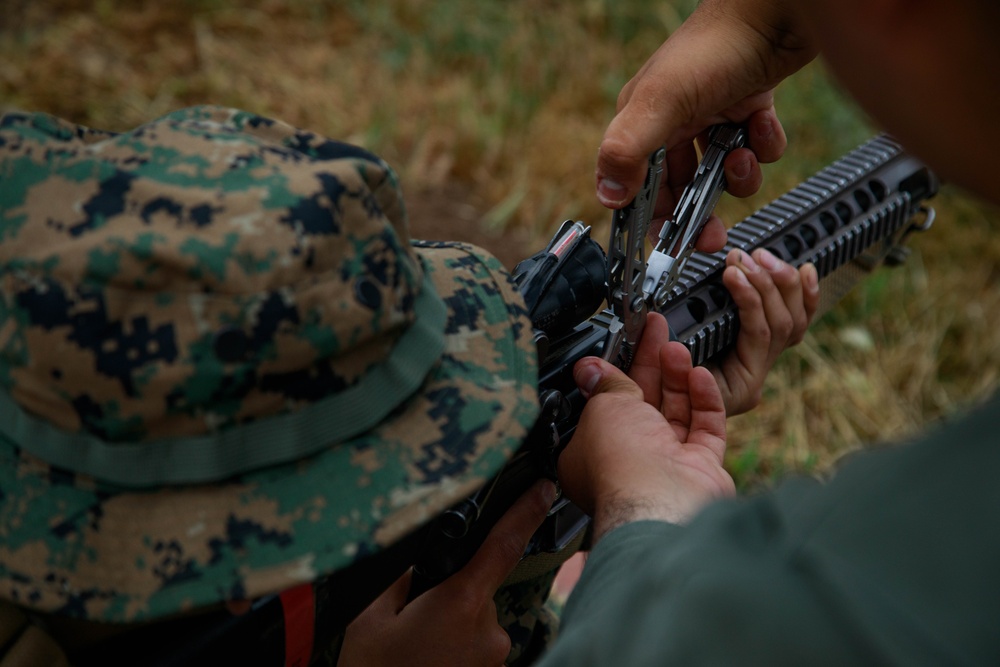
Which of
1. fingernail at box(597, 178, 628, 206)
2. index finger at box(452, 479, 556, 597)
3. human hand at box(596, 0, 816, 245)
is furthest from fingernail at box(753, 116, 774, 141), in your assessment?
index finger at box(452, 479, 556, 597)

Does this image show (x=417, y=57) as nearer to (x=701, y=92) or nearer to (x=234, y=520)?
(x=701, y=92)

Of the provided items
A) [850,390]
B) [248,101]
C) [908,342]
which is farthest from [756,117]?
[248,101]

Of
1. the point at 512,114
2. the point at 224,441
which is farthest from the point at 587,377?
the point at 512,114

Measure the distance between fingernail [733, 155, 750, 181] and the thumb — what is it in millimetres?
650

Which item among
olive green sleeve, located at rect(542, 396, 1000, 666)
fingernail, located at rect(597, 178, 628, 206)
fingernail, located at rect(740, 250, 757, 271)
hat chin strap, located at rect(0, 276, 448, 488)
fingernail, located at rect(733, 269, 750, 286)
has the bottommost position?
fingernail, located at rect(733, 269, 750, 286)

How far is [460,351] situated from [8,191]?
24.1 inches

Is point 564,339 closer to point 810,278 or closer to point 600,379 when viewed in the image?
point 600,379

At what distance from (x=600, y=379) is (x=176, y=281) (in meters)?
0.83

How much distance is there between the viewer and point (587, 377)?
1661 millimetres

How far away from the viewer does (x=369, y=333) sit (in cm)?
115

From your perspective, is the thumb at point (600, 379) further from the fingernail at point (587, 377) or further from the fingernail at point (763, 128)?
the fingernail at point (763, 128)

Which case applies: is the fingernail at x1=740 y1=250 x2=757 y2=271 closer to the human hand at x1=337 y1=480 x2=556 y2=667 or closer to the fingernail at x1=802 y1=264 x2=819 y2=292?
the fingernail at x1=802 y1=264 x2=819 y2=292

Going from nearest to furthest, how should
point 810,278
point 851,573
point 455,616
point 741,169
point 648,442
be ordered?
point 851,573 < point 648,442 < point 455,616 < point 741,169 < point 810,278

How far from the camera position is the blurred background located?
361 centimetres
